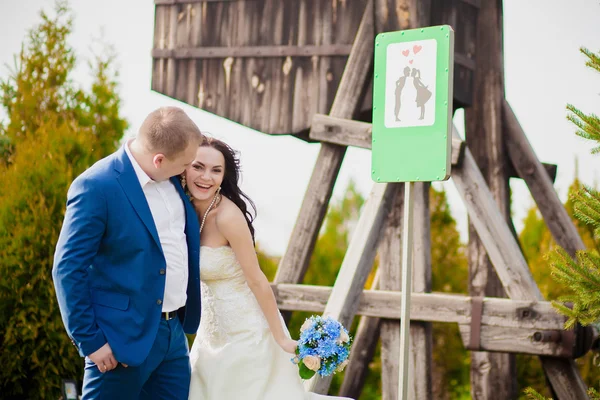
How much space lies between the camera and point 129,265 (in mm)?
3252

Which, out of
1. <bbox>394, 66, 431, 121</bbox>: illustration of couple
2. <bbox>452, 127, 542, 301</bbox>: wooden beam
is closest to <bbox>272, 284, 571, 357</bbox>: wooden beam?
<bbox>452, 127, 542, 301</bbox>: wooden beam

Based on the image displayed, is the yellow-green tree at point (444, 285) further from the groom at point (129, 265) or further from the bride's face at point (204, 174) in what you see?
the groom at point (129, 265)

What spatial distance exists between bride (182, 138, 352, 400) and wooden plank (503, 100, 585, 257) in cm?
297

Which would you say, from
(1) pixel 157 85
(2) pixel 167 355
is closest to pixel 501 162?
(1) pixel 157 85

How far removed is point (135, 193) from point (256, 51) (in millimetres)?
2978

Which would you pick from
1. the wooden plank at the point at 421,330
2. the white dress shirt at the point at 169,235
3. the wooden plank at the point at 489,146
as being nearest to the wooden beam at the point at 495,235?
the wooden plank at the point at 421,330

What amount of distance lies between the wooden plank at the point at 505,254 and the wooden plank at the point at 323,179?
766mm

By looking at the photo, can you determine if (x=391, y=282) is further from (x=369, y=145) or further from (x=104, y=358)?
(x=104, y=358)

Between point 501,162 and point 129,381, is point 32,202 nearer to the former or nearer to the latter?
point 129,381

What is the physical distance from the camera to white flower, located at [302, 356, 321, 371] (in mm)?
3605

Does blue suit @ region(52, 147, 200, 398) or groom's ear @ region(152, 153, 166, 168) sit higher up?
groom's ear @ region(152, 153, 166, 168)

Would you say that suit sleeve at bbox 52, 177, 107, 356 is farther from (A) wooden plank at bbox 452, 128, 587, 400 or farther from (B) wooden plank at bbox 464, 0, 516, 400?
(B) wooden plank at bbox 464, 0, 516, 400

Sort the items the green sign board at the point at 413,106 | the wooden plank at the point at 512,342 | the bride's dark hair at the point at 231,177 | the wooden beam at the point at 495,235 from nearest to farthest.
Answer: the bride's dark hair at the point at 231,177, the green sign board at the point at 413,106, the wooden plank at the point at 512,342, the wooden beam at the point at 495,235

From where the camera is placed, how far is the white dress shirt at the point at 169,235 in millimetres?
3406
